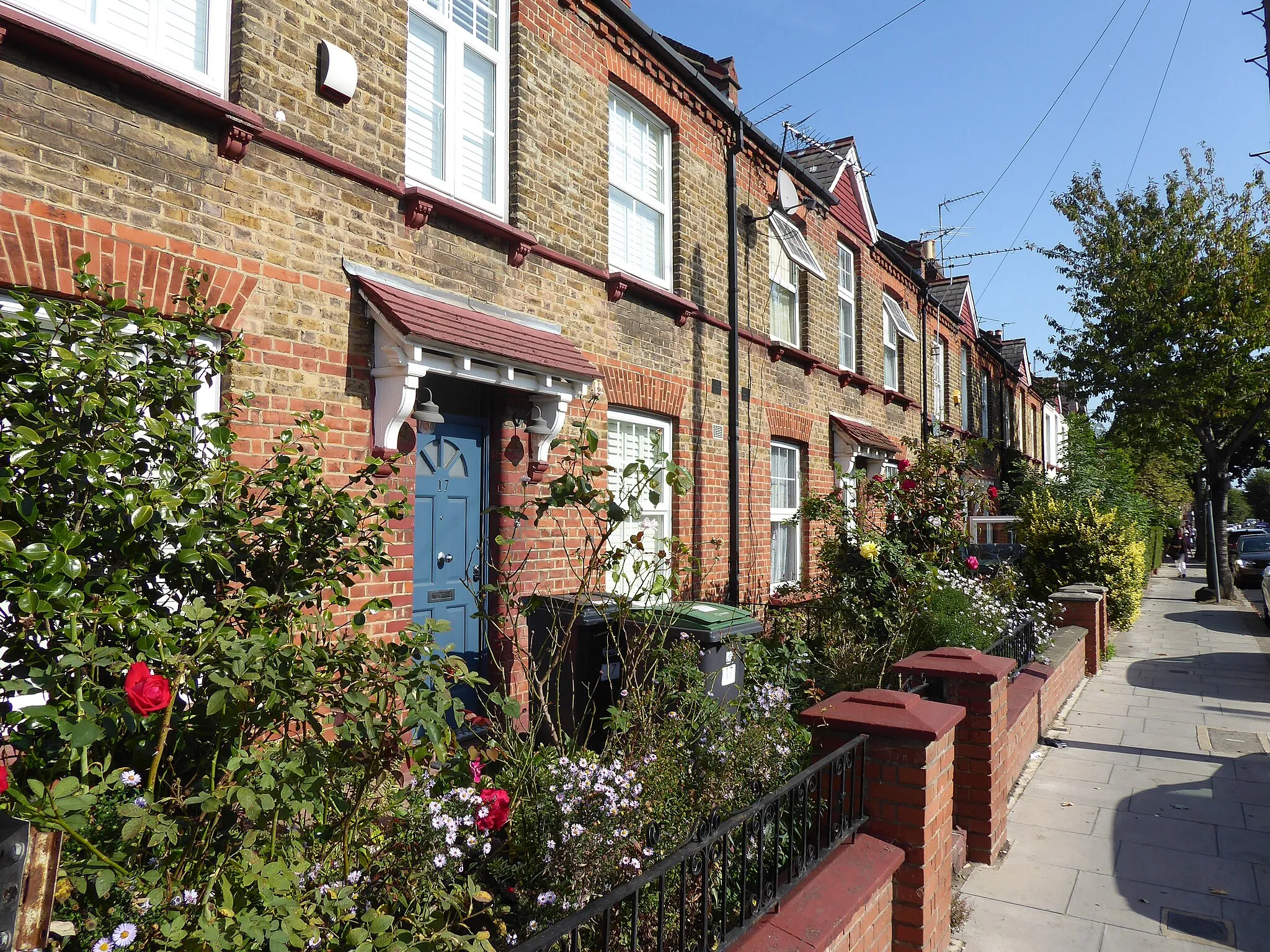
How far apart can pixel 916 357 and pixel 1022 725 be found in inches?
446

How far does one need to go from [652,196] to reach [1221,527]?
747 inches

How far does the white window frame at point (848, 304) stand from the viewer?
13273 mm

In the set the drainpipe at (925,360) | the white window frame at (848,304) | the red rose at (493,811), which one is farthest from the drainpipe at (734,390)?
the drainpipe at (925,360)

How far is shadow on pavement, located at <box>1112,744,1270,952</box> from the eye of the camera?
4.34 m

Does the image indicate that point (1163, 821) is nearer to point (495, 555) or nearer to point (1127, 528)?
point (495, 555)

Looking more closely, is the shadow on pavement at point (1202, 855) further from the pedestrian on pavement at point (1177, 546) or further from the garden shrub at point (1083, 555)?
the pedestrian on pavement at point (1177, 546)

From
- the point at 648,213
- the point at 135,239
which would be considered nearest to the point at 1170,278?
the point at 648,213

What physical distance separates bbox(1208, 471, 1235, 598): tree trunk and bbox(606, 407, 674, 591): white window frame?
1783 cm

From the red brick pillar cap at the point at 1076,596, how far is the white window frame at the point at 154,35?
1108 cm

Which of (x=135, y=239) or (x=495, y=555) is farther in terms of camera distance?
(x=495, y=555)

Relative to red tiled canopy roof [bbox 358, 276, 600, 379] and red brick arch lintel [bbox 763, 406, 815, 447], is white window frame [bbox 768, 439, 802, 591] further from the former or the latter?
red tiled canopy roof [bbox 358, 276, 600, 379]

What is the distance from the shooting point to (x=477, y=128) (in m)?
6.26

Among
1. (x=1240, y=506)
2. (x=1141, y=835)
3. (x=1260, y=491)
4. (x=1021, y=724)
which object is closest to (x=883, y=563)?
(x=1021, y=724)

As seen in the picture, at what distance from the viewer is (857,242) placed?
44.2ft
